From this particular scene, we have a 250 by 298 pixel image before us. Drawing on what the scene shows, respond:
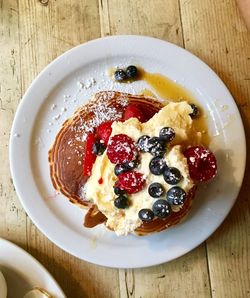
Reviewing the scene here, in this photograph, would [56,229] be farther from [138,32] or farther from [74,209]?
[138,32]

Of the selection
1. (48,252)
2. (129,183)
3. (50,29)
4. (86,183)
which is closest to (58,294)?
(48,252)

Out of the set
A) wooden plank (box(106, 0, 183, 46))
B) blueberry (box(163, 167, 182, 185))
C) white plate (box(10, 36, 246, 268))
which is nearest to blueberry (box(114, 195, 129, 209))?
blueberry (box(163, 167, 182, 185))

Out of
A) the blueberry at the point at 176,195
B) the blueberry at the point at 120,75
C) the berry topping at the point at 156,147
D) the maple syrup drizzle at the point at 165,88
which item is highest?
the blueberry at the point at 120,75

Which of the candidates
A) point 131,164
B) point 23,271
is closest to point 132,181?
point 131,164

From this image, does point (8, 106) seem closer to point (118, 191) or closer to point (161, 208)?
point (118, 191)

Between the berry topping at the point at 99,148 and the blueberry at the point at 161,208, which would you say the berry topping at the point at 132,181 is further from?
the berry topping at the point at 99,148

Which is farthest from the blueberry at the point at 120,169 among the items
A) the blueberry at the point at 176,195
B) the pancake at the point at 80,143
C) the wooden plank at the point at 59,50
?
the wooden plank at the point at 59,50

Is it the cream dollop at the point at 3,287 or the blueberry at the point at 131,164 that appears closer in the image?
the blueberry at the point at 131,164
